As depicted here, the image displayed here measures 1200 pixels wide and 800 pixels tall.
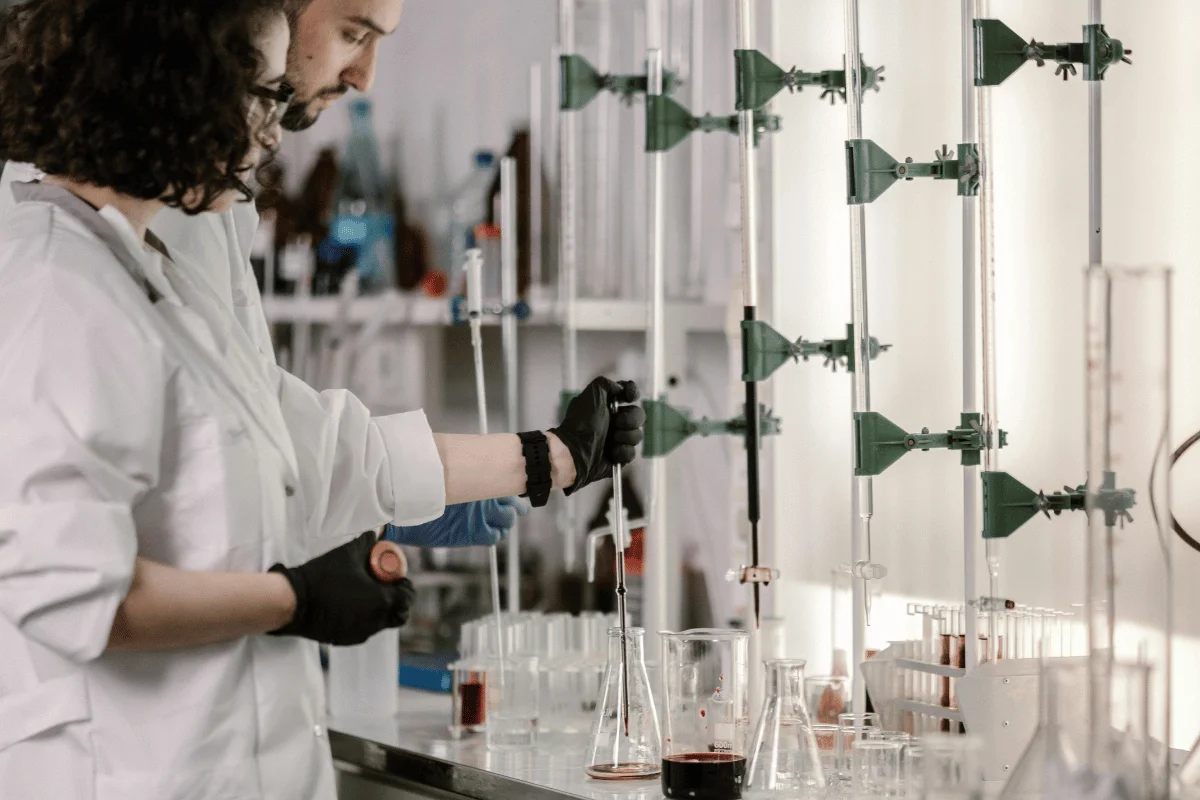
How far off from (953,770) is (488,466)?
818mm

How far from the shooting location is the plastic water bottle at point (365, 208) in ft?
9.53

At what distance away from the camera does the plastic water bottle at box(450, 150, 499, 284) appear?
280 centimetres

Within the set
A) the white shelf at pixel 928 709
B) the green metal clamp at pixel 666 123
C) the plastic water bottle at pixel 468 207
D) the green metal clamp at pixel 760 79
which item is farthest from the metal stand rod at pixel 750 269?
the plastic water bottle at pixel 468 207

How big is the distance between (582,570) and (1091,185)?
1.66 meters

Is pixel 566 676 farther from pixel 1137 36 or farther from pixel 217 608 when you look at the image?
pixel 1137 36

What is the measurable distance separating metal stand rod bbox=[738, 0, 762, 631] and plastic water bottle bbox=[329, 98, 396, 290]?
1.21 m

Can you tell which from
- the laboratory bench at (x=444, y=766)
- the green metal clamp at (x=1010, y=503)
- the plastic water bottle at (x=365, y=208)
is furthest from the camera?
the plastic water bottle at (x=365, y=208)

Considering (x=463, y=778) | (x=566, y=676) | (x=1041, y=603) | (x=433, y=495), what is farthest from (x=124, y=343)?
(x=1041, y=603)

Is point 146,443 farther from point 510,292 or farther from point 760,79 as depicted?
point 510,292

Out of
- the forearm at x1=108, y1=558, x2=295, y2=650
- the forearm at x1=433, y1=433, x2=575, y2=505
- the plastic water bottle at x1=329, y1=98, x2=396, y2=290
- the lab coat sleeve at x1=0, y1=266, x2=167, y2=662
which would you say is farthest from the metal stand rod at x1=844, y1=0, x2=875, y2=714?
the plastic water bottle at x1=329, y1=98, x2=396, y2=290

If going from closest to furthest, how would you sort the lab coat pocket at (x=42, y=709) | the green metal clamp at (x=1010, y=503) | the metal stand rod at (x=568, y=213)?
the lab coat pocket at (x=42, y=709) < the green metal clamp at (x=1010, y=503) < the metal stand rod at (x=568, y=213)

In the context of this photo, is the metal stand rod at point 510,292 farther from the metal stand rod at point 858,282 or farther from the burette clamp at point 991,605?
the burette clamp at point 991,605

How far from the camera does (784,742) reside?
150 cm

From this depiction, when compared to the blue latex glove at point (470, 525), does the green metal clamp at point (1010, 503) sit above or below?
above
